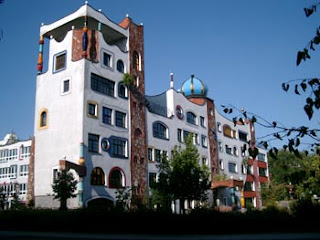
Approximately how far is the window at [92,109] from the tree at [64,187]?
6.68 meters

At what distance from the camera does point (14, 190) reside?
179 ft

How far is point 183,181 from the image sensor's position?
2894 centimetres

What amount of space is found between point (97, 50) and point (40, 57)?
658 cm

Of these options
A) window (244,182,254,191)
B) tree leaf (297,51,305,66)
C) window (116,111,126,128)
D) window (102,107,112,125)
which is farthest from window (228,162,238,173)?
tree leaf (297,51,305,66)

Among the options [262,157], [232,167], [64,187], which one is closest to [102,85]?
Result: [64,187]

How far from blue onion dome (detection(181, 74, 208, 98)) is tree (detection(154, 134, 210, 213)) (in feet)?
73.7

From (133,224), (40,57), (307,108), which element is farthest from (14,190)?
(307,108)

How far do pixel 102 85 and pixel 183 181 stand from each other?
12825 millimetres

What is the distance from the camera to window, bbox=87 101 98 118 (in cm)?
3316

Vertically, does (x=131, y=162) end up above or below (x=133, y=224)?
above

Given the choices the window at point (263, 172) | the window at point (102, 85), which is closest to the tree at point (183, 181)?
the window at point (102, 85)

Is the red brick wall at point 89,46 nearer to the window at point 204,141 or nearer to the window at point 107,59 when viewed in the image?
the window at point 107,59

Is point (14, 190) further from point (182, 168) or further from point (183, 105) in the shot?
point (182, 168)

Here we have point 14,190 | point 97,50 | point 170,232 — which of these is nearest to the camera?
point 170,232
